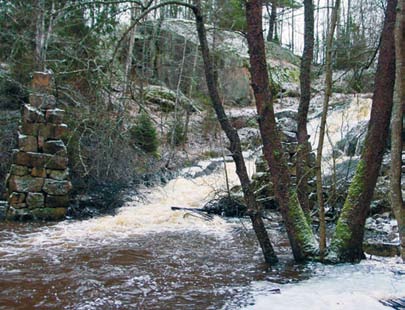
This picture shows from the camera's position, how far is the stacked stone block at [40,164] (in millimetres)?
9117

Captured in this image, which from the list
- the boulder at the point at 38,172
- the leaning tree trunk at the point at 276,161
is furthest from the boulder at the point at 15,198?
the leaning tree trunk at the point at 276,161

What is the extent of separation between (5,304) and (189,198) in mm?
7133

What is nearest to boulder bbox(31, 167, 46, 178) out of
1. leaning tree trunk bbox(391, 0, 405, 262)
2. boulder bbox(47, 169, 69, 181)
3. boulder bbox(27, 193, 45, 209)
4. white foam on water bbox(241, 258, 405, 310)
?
boulder bbox(47, 169, 69, 181)

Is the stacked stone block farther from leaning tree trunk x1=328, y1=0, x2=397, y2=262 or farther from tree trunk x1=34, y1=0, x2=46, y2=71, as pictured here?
leaning tree trunk x1=328, y1=0, x2=397, y2=262

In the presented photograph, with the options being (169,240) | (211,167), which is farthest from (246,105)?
(169,240)

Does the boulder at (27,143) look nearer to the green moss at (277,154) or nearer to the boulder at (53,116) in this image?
the boulder at (53,116)

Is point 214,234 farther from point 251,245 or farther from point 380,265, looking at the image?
point 380,265

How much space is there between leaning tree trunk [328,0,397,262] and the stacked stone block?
6354mm

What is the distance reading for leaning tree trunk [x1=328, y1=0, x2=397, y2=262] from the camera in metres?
4.94

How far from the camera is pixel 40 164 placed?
9.29m

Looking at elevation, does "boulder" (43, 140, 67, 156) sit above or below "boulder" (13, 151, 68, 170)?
above

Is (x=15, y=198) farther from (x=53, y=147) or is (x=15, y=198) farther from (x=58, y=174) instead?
(x=53, y=147)

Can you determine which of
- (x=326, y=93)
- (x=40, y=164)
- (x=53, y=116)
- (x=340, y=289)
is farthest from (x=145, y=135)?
(x=340, y=289)

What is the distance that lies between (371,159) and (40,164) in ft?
22.9
